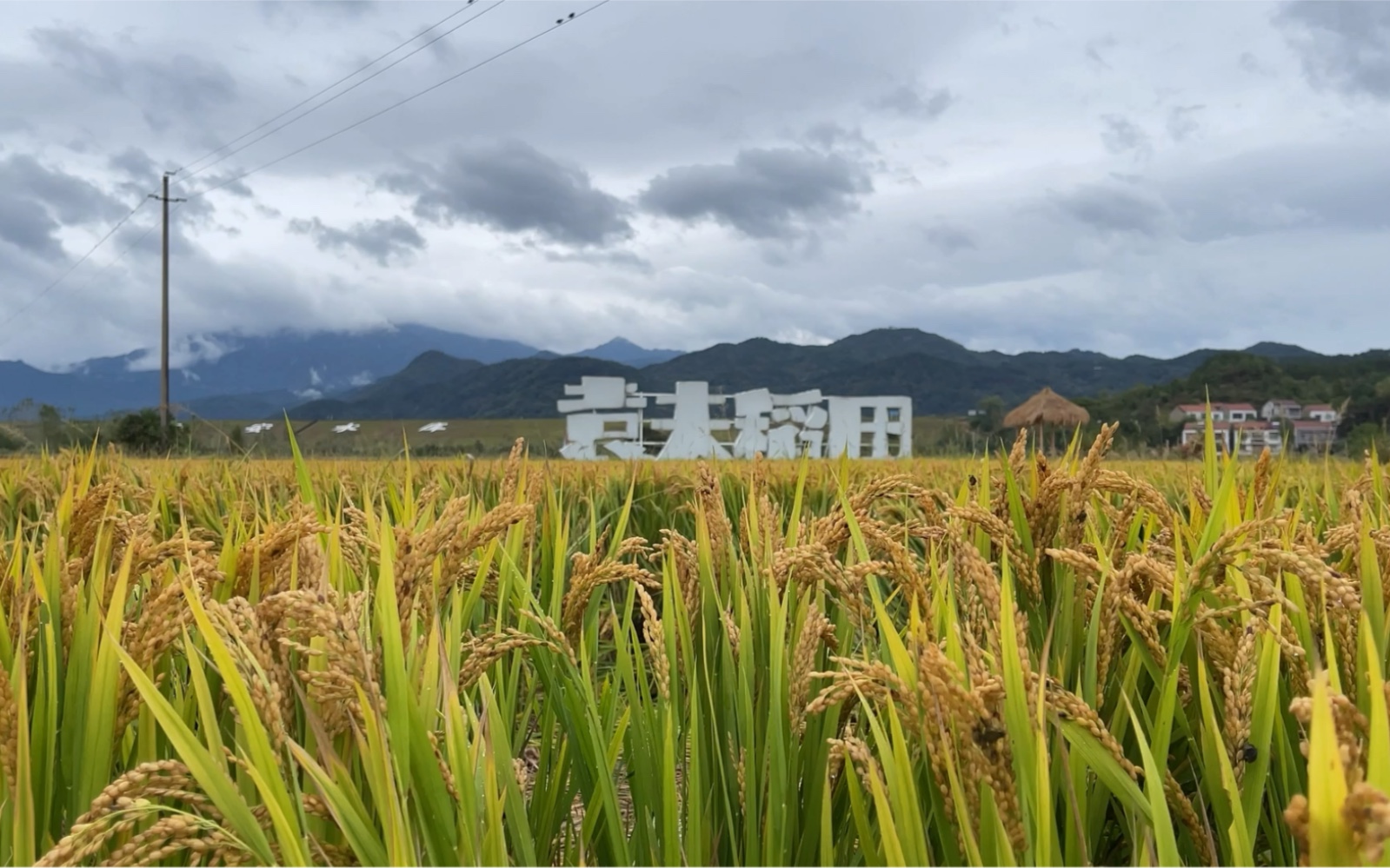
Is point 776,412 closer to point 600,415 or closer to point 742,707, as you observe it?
point 600,415

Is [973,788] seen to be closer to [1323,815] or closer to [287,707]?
[1323,815]

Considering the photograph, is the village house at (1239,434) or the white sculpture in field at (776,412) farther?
the white sculpture in field at (776,412)

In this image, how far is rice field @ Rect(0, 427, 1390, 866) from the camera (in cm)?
84

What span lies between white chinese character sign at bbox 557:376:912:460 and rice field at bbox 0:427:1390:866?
31.9m

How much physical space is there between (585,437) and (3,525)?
31546 millimetres

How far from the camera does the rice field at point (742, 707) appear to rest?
33.0 inches

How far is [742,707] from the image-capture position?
122 centimetres

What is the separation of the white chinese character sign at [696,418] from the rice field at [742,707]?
3189 cm

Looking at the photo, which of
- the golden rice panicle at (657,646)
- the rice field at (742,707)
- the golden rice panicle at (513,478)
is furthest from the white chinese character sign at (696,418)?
the golden rice panicle at (657,646)

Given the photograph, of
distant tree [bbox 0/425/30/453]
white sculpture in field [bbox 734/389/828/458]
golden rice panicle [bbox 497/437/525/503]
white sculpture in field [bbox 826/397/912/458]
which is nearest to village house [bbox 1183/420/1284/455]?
golden rice panicle [bbox 497/437/525/503]

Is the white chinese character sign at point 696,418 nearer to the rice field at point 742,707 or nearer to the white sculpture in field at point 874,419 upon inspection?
the white sculpture in field at point 874,419

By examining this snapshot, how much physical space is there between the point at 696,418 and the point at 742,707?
37.0 meters

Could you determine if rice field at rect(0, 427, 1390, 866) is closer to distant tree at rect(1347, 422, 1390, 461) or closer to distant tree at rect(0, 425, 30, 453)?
distant tree at rect(1347, 422, 1390, 461)

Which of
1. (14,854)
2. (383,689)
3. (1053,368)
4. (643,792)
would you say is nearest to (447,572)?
(383,689)
